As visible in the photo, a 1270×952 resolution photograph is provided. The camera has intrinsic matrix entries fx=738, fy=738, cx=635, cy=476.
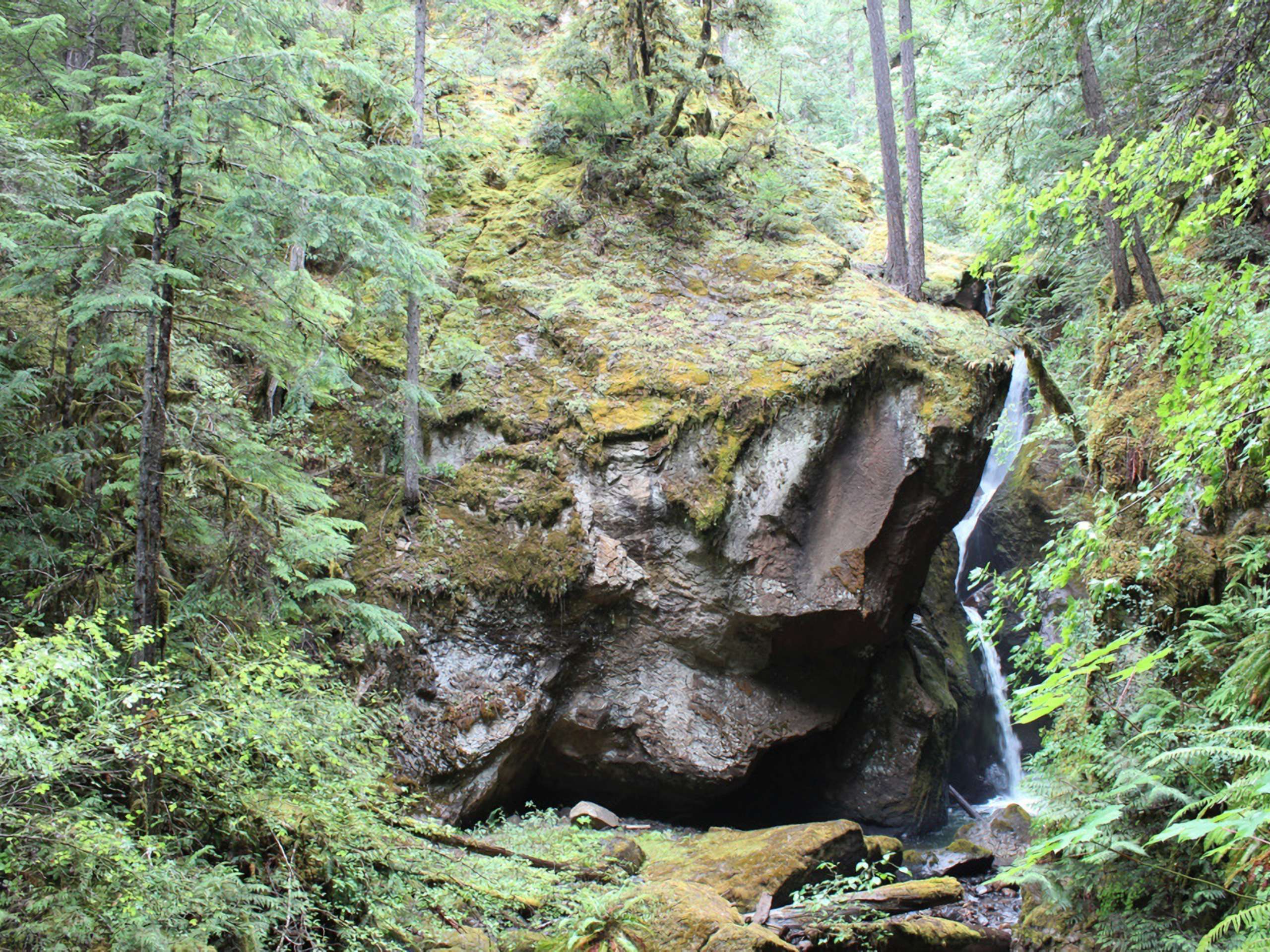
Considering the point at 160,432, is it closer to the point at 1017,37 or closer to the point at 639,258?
the point at 639,258

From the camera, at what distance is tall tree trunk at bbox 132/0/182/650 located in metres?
5.16

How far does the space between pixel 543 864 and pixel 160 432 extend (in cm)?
513

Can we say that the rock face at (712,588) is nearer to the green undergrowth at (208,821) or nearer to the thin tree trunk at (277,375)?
the thin tree trunk at (277,375)

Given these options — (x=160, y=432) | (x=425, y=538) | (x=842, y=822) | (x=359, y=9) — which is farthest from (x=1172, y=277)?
(x=359, y=9)

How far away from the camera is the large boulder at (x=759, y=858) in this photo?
7.36m

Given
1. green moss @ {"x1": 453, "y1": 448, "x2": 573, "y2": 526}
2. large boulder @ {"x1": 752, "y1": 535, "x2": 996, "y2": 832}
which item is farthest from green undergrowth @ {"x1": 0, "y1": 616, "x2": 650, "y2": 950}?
large boulder @ {"x1": 752, "y1": 535, "x2": 996, "y2": 832}

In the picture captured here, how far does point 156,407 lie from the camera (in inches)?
211

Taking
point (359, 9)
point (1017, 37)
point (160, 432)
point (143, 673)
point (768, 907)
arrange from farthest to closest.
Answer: point (359, 9)
point (1017, 37)
point (768, 907)
point (160, 432)
point (143, 673)

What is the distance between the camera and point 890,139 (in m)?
13.5

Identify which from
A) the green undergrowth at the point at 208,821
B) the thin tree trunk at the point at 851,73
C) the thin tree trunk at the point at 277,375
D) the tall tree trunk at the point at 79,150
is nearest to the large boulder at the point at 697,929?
the green undergrowth at the point at 208,821

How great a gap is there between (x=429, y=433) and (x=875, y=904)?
25.5ft

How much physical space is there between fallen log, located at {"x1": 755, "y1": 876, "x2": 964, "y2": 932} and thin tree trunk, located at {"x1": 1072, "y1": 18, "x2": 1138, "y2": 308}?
26.1ft

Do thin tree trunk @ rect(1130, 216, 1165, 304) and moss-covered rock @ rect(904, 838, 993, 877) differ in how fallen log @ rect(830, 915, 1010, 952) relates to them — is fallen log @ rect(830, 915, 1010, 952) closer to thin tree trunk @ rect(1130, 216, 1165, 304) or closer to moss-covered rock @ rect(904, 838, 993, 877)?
moss-covered rock @ rect(904, 838, 993, 877)

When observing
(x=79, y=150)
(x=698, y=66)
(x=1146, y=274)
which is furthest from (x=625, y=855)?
(x=698, y=66)
